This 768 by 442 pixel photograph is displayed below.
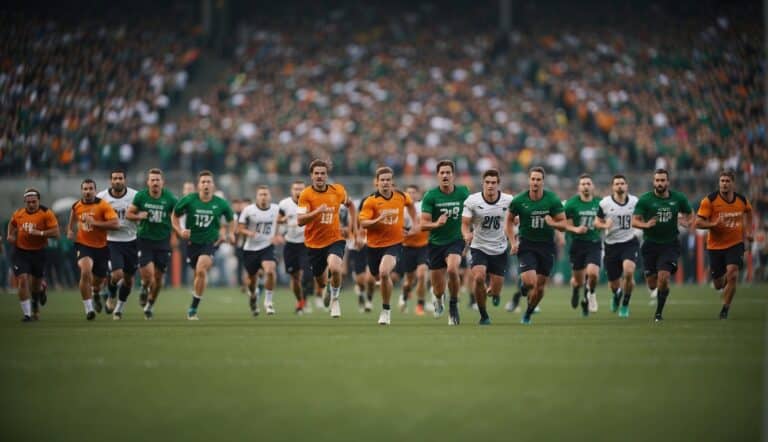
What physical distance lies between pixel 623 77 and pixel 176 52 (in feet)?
55.3

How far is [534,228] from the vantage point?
18969 mm

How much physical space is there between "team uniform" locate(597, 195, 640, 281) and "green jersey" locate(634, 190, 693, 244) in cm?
205

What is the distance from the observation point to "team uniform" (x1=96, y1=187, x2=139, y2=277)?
21547mm

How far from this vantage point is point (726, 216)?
64.6 ft

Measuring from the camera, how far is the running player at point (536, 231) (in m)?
18.8

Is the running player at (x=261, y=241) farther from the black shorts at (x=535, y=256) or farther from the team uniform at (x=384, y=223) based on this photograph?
the black shorts at (x=535, y=256)

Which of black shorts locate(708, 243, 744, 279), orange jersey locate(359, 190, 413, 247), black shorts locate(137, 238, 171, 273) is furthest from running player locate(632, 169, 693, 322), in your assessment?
black shorts locate(137, 238, 171, 273)

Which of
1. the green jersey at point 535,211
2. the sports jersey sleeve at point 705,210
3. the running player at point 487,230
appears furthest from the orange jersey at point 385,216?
the sports jersey sleeve at point 705,210

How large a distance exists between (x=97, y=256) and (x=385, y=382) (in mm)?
11075

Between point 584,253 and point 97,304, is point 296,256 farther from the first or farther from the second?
point 584,253

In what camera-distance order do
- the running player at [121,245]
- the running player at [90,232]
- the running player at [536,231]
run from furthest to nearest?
the running player at [121,245] → the running player at [90,232] → the running player at [536,231]

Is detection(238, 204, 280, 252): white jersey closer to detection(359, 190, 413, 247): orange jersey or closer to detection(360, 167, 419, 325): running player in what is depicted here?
detection(360, 167, 419, 325): running player

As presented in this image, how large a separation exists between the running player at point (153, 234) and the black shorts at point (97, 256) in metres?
0.66

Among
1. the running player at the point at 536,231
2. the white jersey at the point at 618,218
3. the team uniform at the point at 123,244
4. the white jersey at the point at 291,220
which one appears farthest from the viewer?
the white jersey at the point at 291,220
